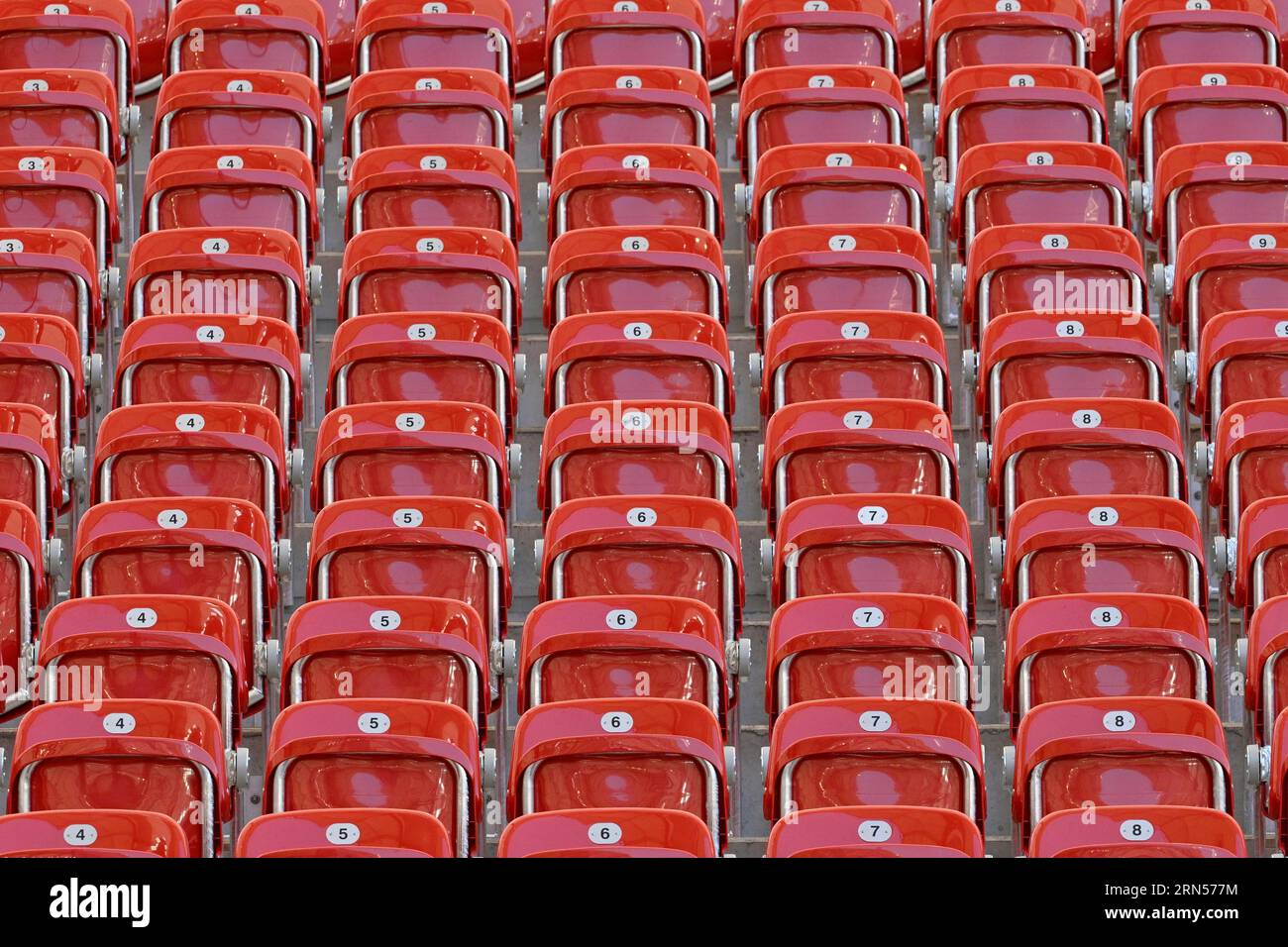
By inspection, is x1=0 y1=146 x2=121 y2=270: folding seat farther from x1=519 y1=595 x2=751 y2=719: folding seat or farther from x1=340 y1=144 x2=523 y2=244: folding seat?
x1=519 y1=595 x2=751 y2=719: folding seat

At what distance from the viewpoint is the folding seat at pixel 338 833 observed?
5.70 meters

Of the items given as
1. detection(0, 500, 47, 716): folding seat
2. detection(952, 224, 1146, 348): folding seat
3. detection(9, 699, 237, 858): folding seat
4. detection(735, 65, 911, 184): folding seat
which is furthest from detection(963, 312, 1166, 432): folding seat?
detection(0, 500, 47, 716): folding seat

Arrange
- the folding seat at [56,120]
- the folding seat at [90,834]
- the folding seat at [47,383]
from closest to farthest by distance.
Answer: the folding seat at [90,834], the folding seat at [47,383], the folding seat at [56,120]

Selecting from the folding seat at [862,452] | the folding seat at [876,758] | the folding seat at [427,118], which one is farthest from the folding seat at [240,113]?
the folding seat at [876,758]

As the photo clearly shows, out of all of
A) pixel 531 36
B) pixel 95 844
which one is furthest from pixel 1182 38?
pixel 95 844

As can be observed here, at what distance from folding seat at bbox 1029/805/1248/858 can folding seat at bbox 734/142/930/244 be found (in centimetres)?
251

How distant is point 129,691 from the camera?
6.39 meters

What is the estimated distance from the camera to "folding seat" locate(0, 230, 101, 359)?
24.7 feet

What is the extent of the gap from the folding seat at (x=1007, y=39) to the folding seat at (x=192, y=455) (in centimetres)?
275

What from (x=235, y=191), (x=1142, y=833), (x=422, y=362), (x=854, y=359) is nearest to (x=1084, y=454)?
(x=854, y=359)

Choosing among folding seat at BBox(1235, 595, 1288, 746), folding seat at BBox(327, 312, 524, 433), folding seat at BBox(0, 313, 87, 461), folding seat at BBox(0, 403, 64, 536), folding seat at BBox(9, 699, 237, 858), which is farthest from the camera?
folding seat at BBox(327, 312, 524, 433)

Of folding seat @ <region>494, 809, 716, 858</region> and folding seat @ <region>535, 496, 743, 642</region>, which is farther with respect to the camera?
folding seat @ <region>535, 496, 743, 642</region>

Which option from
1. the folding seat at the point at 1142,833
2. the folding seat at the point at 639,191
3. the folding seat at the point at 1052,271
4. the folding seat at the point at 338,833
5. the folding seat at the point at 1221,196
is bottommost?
the folding seat at the point at 1142,833

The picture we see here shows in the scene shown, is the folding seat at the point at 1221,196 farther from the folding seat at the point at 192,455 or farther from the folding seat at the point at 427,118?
the folding seat at the point at 192,455
